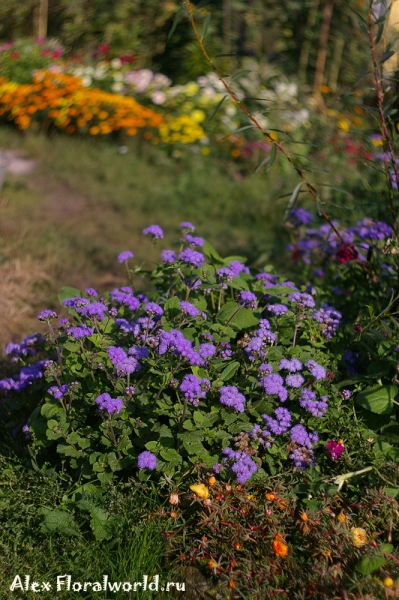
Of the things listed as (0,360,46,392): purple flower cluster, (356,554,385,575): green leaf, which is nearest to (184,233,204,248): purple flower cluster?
(0,360,46,392): purple flower cluster

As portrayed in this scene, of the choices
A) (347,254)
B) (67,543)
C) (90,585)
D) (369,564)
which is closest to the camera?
(369,564)

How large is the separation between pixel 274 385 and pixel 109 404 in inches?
24.2

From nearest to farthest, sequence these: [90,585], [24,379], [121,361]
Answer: [90,585], [121,361], [24,379]

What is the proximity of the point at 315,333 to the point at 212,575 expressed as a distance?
3.56 ft

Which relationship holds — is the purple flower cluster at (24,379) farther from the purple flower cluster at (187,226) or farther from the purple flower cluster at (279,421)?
the purple flower cluster at (279,421)

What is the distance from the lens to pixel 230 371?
8.04 feet

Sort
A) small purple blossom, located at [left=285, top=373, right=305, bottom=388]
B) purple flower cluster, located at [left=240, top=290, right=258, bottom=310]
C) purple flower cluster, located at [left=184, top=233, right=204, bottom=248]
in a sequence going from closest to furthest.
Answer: small purple blossom, located at [left=285, top=373, right=305, bottom=388] < purple flower cluster, located at [left=240, top=290, right=258, bottom=310] < purple flower cluster, located at [left=184, top=233, right=204, bottom=248]

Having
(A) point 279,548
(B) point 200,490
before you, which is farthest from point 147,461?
(A) point 279,548

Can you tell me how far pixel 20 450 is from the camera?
2.66 metres

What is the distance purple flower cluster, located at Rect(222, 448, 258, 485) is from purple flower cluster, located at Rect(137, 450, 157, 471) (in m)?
0.26

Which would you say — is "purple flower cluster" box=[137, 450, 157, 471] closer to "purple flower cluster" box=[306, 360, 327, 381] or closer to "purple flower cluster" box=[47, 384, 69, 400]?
"purple flower cluster" box=[47, 384, 69, 400]

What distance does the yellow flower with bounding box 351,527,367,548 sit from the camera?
2076 mm

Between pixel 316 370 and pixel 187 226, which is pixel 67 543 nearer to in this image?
pixel 316 370

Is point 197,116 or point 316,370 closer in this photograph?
point 316,370
